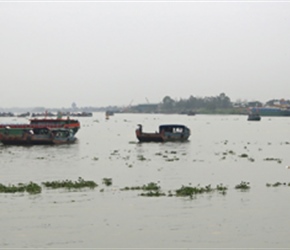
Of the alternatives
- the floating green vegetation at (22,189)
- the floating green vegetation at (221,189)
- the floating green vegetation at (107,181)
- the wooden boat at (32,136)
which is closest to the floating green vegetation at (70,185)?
the floating green vegetation at (22,189)

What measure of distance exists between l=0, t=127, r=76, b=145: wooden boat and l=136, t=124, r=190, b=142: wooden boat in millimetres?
10412

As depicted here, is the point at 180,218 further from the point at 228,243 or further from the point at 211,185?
the point at 211,185

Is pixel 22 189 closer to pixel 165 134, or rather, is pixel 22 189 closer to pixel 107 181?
pixel 107 181

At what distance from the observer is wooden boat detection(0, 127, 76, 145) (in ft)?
234

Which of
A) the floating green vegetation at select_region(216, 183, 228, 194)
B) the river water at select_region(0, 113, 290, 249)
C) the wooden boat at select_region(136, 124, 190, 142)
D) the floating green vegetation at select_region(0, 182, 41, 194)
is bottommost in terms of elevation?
the river water at select_region(0, 113, 290, 249)

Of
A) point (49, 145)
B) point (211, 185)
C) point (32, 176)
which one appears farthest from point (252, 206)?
point (49, 145)

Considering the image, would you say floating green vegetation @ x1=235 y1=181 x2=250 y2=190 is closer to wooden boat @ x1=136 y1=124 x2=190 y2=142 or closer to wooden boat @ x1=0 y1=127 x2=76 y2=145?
wooden boat @ x1=0 y1=127 x2=76 y2=145

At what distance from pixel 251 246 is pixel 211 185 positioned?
14.3 m

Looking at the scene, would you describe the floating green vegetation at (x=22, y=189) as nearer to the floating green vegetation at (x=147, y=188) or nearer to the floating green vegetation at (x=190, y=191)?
the floating green vegetation at (x=147, y=188)

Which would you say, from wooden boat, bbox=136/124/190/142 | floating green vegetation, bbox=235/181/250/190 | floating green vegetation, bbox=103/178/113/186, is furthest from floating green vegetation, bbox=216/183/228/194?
wooden boat, bbox=136/124/190/142

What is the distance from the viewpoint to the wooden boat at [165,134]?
3046 inches

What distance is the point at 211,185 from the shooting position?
113ft

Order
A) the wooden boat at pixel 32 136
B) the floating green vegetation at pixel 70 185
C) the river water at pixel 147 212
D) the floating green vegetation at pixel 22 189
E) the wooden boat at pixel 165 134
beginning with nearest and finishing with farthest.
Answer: the river water at pixel 147 212
the floating green vegetation at pixel 22 189
the floating green vegetation at pixel 70 185
the wooden boat at pixel 32 136
the wooden boat at pixel 165 134

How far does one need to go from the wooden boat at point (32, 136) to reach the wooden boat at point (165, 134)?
34.2 feet
